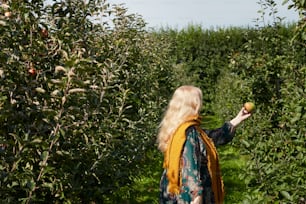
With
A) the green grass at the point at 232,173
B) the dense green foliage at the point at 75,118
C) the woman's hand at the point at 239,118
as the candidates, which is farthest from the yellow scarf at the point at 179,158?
the green grass at the point at 232,173

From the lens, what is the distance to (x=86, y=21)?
165 inches

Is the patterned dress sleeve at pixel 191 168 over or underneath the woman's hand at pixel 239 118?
underneath

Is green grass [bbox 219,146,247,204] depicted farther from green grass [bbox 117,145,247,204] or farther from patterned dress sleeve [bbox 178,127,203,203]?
patterned dress sleeve [bbox 178,127,203,203]

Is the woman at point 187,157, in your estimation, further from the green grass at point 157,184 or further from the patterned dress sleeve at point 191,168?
the green grass at point 157,184

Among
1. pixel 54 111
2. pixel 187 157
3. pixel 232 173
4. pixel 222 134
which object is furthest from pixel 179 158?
pixel 232 173

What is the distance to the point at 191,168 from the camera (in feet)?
11.2

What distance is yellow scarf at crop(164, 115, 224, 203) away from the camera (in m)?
3.47

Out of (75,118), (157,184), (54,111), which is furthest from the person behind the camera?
(157,184)

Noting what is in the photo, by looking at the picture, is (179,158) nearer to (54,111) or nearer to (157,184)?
(54,111)

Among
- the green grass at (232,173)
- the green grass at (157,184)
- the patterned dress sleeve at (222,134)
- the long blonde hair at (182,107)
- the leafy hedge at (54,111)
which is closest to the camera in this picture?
the leafy hedge at (54,111)

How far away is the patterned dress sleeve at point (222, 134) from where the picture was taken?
4152mm

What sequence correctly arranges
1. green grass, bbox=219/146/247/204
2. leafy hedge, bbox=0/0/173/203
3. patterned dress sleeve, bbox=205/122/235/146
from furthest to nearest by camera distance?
1. green grass, bbox=219/146/247/204
2. patterned dress sleeve, bbox=205/122/235/146
3. leafy hedge, bbox=0/0/173/203

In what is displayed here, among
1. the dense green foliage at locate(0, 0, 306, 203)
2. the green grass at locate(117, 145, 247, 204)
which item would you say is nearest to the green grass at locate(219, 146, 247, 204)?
the green grass at locate(117, 145, 247, 204)

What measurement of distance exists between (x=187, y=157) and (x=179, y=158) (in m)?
0.06
